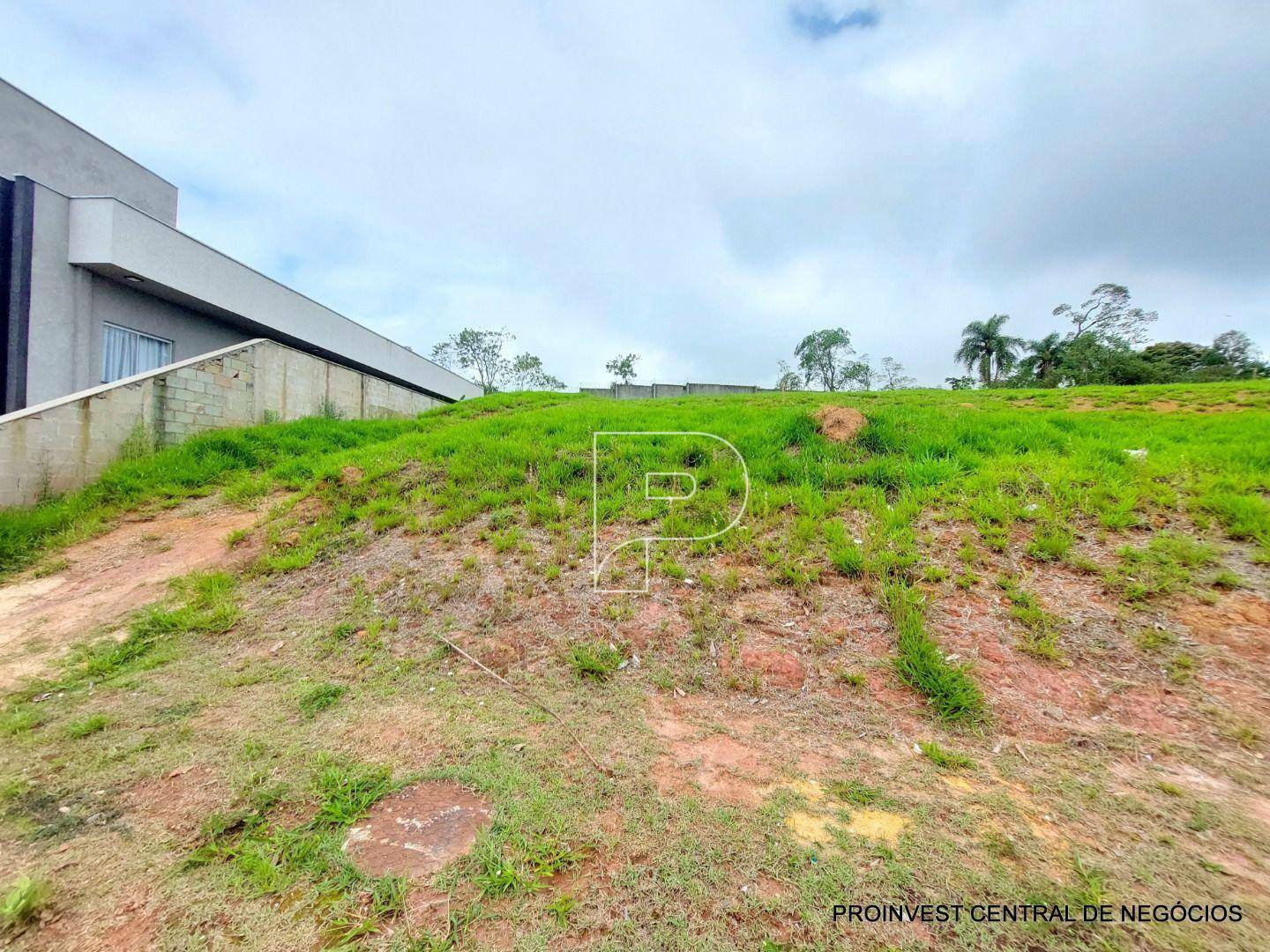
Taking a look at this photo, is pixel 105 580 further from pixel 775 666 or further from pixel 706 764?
pixel 775 666

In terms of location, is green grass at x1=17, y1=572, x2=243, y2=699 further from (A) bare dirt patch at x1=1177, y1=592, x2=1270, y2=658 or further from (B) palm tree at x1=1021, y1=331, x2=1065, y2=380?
(B) palm tree at x1=1021, y1=331, x2=1065, y2=380

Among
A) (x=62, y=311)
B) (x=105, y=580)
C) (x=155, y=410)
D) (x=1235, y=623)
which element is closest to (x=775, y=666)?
(x=1235, y=623)

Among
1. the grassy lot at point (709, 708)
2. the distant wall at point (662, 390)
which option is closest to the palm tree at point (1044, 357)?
the distant wall at point (662, 390)

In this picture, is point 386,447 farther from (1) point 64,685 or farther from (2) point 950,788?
(2) point 950,788

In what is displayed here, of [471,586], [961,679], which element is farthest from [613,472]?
[961,679]

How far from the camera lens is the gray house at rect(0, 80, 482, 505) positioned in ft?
18.5

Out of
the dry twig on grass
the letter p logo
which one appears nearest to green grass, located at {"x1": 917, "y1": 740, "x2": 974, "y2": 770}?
the dry twig on grass

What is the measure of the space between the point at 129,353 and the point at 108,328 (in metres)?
0.50

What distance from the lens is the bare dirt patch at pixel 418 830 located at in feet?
5.12

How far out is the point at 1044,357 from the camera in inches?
1087

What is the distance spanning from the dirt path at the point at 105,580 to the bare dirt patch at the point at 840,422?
5.65m

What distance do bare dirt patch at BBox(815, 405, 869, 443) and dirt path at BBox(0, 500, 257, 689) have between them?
565cm

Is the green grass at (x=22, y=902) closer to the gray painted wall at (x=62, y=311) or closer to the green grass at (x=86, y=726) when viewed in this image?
the green grass at (x=86, y=726)

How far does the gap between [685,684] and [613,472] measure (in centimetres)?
244
